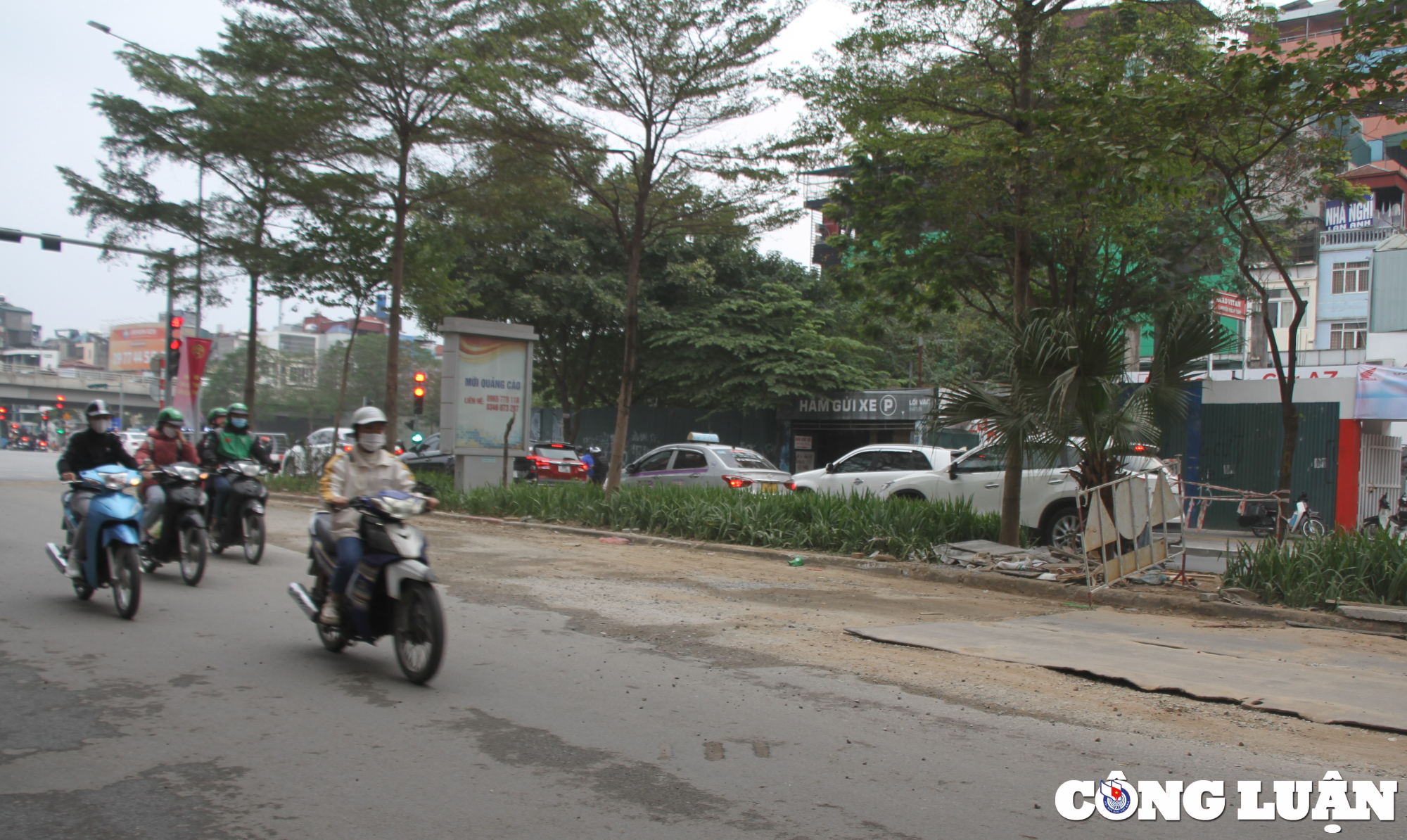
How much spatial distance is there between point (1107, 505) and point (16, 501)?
1861cm

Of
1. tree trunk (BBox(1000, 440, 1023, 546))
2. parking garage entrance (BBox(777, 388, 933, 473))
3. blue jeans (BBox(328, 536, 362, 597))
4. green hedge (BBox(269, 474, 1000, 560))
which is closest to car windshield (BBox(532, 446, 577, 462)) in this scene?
green hedge (BBox(269, 474, 1000, 560))

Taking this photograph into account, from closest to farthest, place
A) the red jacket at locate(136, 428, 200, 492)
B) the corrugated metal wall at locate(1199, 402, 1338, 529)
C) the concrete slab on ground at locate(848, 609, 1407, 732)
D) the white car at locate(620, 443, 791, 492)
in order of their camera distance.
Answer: the concrete slab on ground at locate(848, 609, 1407, 732) < the red jacket at locate(136, 428, 200, 492) < the white car at locate(620, 443, 791, 492) < the corrugated metal wall at locate(1199, 402, 1338, 529)

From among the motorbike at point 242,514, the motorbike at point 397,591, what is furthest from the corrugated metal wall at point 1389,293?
the motorbike at point 397,591

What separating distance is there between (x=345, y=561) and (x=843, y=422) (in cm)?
2617

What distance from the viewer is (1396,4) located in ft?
28.2

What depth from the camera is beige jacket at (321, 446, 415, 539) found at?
6531 millimetres

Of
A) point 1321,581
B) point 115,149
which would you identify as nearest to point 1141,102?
A: point 1321,581

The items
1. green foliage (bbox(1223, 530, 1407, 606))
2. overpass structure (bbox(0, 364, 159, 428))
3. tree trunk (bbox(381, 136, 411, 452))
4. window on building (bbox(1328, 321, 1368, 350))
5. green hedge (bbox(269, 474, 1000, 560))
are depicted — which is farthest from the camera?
overpass structure (bbox(0, 364, 159, 428))

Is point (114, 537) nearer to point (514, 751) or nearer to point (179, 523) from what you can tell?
point (179, 523)

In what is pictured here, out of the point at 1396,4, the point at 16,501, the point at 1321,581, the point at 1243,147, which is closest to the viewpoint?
the point at 1396,4

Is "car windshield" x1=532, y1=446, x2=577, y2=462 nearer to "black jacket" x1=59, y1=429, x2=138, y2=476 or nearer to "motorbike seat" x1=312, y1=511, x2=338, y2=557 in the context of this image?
"black jacket" x1=59, y1=429, x2=138, y2=476

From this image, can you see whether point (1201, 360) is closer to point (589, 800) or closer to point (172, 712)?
point (589, 800)

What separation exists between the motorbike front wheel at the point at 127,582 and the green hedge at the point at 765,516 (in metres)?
7.93

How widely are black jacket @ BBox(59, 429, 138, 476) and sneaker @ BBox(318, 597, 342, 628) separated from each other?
9.21ft
